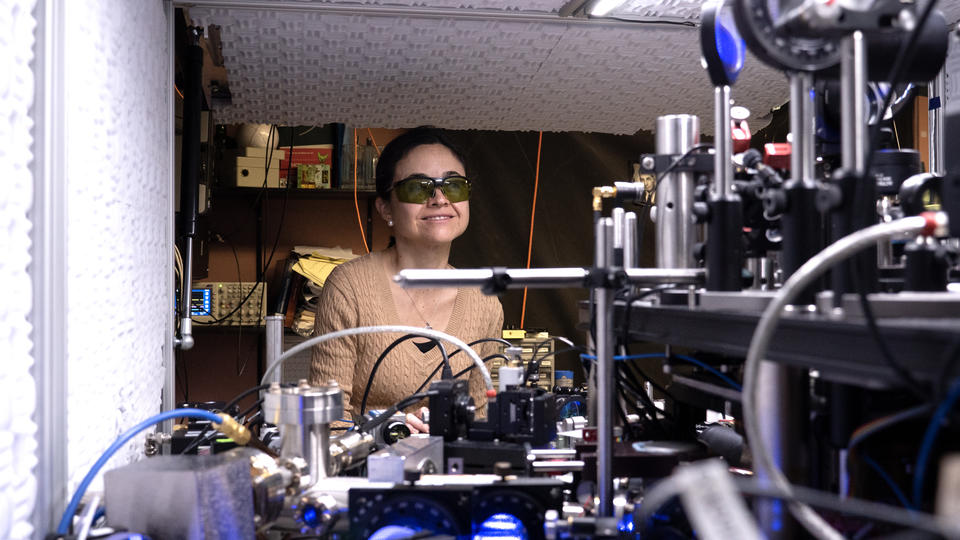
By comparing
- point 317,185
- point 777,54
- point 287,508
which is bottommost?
point 287,508

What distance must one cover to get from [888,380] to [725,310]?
28 cm

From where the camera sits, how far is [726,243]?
0.90 meters

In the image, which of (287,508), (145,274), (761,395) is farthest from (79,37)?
(761,395)

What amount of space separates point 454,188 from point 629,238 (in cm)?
105

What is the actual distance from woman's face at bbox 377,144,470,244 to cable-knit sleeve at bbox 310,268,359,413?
246 millimetres

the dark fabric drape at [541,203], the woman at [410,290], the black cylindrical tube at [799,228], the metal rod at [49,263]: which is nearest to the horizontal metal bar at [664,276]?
the black cylindrical tube at [799,228]

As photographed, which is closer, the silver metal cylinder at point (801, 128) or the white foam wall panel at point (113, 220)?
the silver metal cylinder at point (801, 128)

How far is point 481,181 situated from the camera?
159 inches

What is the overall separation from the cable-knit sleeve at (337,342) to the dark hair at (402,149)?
0.32 metres

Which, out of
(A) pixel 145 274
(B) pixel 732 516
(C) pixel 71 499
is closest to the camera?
(B) pixel 732 516

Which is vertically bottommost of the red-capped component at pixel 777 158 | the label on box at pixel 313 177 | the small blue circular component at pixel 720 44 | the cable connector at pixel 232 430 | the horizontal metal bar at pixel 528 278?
the cable connector at pixel 232 430

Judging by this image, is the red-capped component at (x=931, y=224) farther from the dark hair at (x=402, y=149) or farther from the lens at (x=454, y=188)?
the dark hair at (x=402, y=149)

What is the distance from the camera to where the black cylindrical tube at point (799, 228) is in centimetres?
77

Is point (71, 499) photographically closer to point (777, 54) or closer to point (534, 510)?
point (534, 510)
